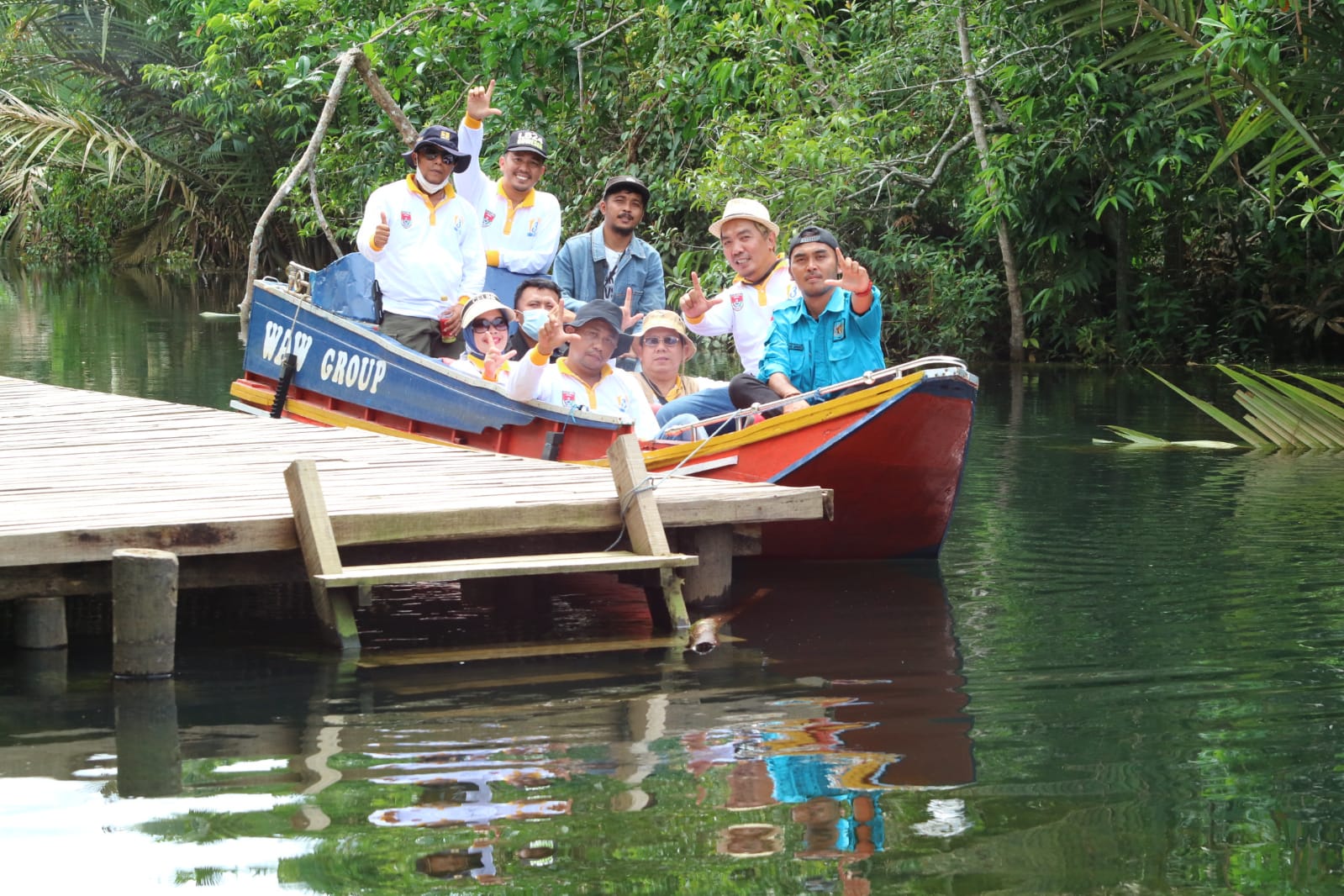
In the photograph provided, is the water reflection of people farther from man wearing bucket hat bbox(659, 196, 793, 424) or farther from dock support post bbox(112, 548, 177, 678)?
man wearing bucket hat bbox(659, 196, 793, 424)

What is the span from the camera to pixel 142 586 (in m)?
5.20

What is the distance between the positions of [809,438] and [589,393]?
3.87 ft

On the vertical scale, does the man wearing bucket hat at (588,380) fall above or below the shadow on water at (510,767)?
above

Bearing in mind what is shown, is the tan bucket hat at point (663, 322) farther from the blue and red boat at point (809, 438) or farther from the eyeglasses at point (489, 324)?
the eyeglasses at point (489, 324)

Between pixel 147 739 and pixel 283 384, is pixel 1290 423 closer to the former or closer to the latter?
pixel 283 384

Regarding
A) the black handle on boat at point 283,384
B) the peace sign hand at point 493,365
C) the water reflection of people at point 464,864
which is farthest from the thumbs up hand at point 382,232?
the water reflection of people at point 464,864

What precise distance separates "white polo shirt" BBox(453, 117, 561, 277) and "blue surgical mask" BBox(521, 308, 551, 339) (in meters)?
1.02

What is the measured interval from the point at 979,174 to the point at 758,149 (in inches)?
67.1

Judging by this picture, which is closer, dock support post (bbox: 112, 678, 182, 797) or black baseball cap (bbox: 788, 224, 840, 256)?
dock support post (bbox: 112, 678, 182, 797)

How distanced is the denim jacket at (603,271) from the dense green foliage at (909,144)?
11.0ft

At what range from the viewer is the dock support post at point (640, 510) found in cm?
589

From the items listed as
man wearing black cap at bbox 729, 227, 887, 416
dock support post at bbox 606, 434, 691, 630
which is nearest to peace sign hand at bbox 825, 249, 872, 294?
man wearing black cap at bbox 729, 227, 887, 416

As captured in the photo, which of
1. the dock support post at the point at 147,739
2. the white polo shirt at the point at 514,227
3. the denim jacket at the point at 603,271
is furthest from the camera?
the white polo shirt at the point at 514,227

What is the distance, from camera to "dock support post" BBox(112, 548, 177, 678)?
5184mm
